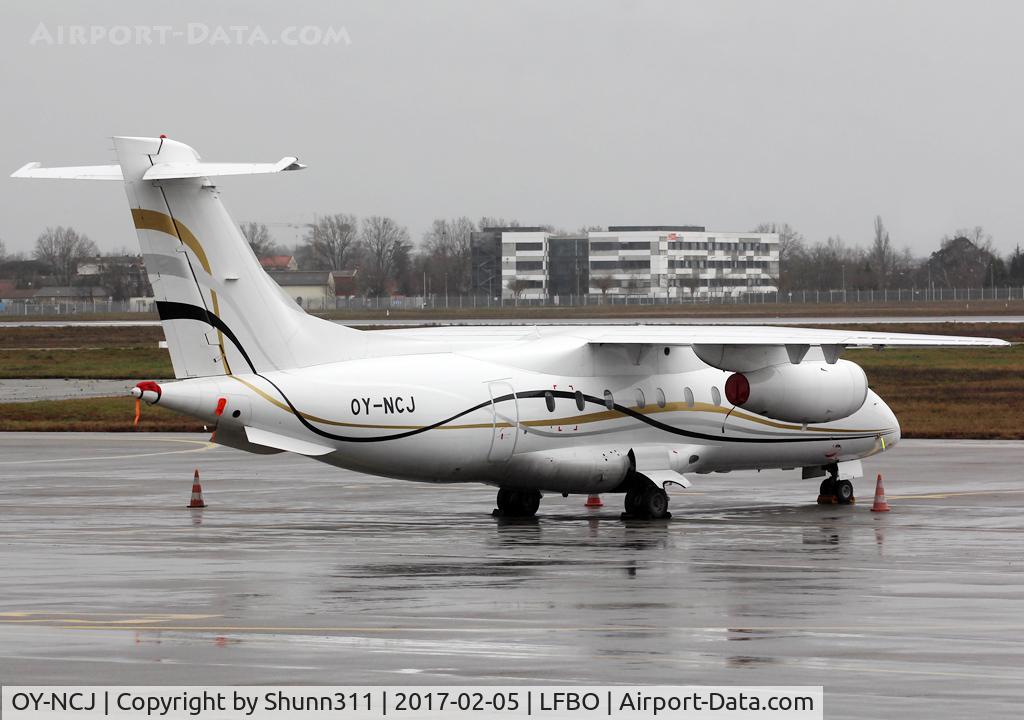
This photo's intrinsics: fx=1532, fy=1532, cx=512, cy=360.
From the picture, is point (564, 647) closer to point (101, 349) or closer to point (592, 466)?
point (592, 466)

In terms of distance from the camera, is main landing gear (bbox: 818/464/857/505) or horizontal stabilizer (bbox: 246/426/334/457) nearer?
horizontal stabilizer (bbox: 246/426/334/457)

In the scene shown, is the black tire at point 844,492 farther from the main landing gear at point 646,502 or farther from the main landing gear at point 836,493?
the main landing gear at point 646,502

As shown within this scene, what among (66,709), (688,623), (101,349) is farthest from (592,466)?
(101,349)

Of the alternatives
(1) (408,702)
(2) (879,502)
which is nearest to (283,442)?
(2) (879,502)

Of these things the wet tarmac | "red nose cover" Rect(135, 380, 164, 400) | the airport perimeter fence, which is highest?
the airport perimeter fence

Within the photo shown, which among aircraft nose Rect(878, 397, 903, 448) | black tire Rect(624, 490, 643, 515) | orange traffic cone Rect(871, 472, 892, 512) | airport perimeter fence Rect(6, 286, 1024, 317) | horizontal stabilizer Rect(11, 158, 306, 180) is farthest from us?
airport perimeter fence Rect(6, 286, 1024, 317)

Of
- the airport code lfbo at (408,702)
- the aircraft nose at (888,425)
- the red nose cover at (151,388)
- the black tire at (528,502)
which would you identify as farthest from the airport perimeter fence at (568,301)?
the airport code lfbo at (408,702)

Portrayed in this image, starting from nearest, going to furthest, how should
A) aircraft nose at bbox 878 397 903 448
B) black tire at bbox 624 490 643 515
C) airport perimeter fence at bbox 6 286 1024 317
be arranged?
1. black tire at bbox 624 490 643 515
2. aircraft nose at bbox 878 397 903 448
3. airport perimeter fence at bbox 6 286 1024 317

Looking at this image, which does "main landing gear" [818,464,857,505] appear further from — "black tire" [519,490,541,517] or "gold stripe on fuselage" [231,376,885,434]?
"black tire" [519,490,541,517]

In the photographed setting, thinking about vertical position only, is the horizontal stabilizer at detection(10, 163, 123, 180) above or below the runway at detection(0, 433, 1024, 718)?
above

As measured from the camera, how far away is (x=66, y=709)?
11297 mm

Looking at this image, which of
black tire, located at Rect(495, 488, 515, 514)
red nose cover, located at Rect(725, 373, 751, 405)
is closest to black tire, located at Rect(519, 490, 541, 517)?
black tire, located at Rect(495, 488, 515, 514)

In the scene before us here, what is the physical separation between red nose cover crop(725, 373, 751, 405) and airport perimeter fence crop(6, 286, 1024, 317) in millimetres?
103750

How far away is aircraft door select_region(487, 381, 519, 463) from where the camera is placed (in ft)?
81.2
